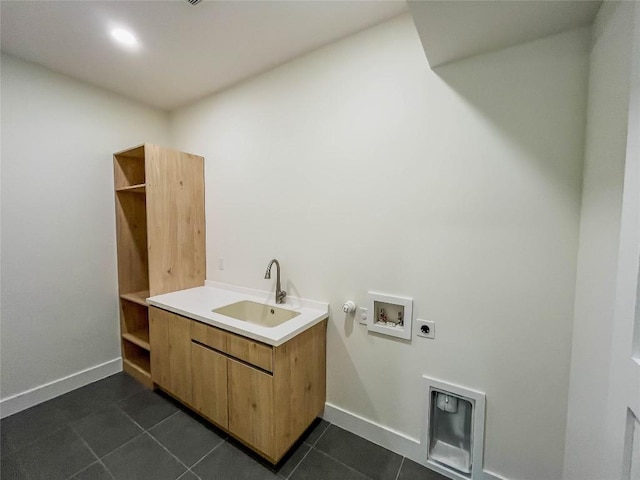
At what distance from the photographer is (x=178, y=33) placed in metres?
1.61

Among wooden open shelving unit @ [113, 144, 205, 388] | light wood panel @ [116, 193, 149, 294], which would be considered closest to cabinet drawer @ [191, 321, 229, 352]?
wooden open shelving unit @ [113, 144, 205, 388]

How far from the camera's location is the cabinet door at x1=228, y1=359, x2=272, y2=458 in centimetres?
139

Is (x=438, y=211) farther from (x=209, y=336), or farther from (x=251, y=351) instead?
(x=209, y=336)

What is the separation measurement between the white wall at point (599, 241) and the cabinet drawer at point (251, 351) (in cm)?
134

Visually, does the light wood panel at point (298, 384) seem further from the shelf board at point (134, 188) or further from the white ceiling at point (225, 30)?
the shelf board at point (134, 188)

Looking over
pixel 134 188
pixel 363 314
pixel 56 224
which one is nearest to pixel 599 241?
pixel 363 314

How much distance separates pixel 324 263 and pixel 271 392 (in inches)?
32.9

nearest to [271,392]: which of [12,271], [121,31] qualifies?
[12,271]

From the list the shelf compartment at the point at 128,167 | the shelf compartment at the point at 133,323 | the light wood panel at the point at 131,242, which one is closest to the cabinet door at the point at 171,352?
the shelf compartment at the point at 133,323

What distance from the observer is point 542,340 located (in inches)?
46.8

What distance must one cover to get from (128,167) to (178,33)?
56.7 inches

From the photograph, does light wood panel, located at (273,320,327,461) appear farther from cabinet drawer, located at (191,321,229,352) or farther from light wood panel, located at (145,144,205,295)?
light wood panel, located at (145,144,205,295)

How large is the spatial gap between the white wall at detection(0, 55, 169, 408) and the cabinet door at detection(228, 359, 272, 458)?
5.50 feet

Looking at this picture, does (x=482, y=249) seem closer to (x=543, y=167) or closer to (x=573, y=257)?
(x=573, y=257)
